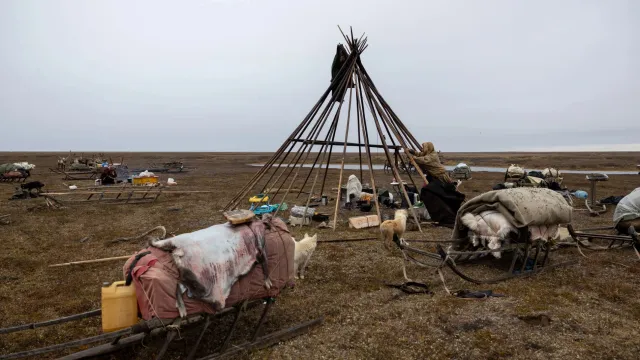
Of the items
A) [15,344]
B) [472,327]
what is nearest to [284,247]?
[472,327]

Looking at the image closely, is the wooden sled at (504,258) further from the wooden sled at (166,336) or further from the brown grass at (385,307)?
the wooden sled at (166,336)

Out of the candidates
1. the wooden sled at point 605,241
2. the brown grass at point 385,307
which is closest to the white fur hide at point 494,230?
the brown grass at point 385,307

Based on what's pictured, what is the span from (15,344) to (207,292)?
3.44 m

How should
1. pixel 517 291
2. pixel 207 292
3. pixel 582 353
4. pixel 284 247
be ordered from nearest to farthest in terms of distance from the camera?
pixel 207 292 → pixel 582 353 → pixel 284 247 → pixel 517 291

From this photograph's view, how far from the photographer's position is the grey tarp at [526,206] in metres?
6.97

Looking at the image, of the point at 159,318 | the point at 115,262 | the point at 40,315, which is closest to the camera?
the point at 159,318

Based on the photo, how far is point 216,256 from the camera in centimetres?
422

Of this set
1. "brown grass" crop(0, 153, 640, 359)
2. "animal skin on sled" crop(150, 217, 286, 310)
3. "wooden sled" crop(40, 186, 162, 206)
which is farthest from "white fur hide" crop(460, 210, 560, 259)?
"wooden sled" crop(40, 186, 162, 206)

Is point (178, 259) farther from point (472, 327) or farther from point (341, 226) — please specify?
point (341, 226)

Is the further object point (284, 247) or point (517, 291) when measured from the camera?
point (517, 291)

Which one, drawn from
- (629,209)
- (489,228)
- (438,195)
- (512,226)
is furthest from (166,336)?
(629,209)

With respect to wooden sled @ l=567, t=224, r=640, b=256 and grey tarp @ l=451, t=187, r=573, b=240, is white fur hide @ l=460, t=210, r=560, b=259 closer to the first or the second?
grey tarp @ l=451, t=187, r=573, b=240

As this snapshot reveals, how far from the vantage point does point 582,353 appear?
4602 millimetres

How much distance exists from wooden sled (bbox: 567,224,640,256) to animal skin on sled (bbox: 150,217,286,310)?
734 centimetres
